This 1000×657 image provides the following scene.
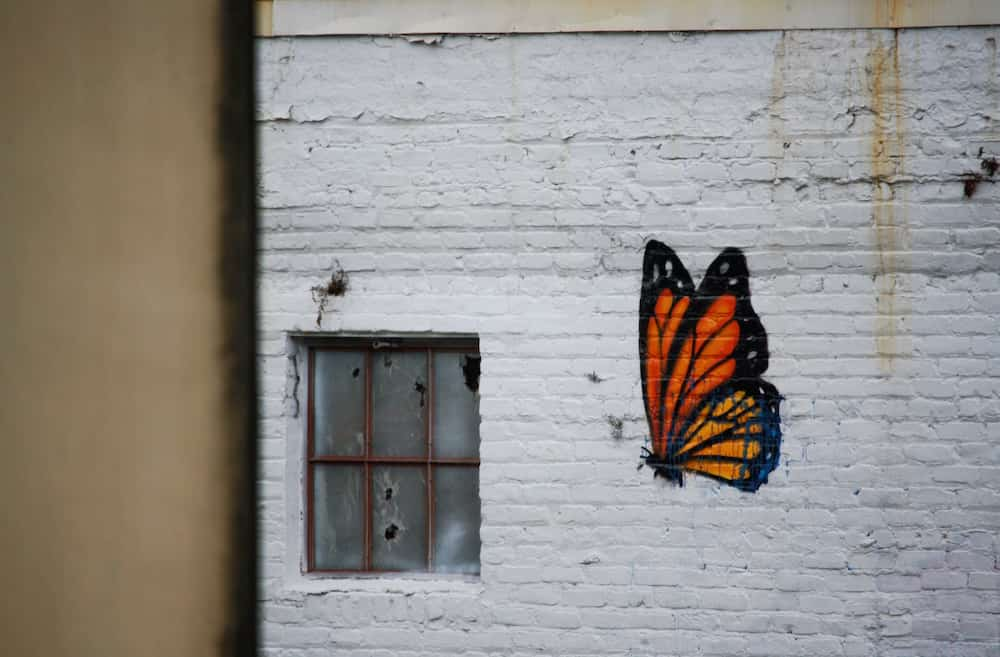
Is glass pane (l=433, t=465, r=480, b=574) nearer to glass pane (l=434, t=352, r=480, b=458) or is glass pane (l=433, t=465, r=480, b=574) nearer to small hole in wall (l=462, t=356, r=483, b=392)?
glass pane (l=434, t=352, r=480, b=458)

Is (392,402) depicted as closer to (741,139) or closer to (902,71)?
(741,139)

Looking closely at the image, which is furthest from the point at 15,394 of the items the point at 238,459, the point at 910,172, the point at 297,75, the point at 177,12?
the point at 910,172

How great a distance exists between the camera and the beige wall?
599mm

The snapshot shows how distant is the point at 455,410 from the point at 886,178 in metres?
1.85

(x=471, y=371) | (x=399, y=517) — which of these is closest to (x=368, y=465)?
(x=399, y=517)

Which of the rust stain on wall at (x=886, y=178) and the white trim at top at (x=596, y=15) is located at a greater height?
the white trim at top at (x=596, y=15)

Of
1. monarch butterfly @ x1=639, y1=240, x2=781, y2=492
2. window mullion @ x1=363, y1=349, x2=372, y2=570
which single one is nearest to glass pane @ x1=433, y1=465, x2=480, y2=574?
window mullion @ x1=363, y1=349, x2=372, y2=570

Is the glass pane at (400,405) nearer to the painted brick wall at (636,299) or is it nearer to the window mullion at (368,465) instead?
the window mullion at (368,465)

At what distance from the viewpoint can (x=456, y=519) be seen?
121 inches

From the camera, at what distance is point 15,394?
0.69 metres

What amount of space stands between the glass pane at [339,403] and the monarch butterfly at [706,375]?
1.12 m

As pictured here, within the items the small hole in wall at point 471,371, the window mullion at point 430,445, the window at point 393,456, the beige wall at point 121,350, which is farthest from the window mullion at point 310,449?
the beige wall at point 121,350

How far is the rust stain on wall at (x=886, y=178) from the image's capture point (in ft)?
9.42

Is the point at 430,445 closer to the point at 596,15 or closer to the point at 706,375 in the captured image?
the point at 706,375
